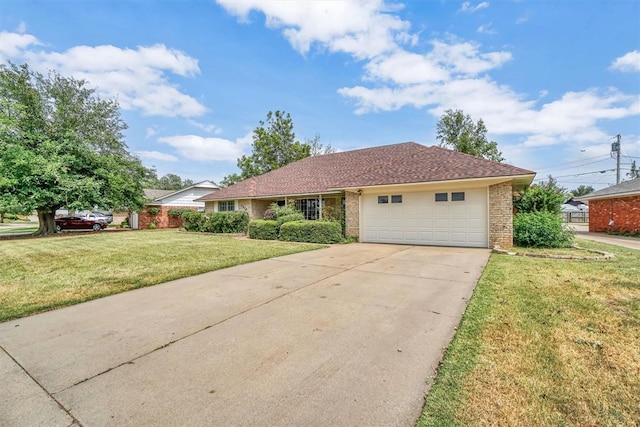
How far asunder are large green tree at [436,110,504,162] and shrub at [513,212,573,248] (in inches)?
718

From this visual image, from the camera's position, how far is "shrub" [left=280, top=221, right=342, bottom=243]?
43.4ft

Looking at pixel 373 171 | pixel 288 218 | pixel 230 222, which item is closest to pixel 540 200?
pixel 373 171

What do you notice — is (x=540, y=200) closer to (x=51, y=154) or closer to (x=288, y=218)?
(x=288, y=218)

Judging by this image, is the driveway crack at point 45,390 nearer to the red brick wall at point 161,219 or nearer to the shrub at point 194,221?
the shrub at point 194,221

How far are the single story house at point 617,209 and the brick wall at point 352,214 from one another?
15307mm

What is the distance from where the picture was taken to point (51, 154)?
17672mm

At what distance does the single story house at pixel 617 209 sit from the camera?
53.3 ft

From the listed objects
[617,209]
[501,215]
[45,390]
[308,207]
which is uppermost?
[308,207]

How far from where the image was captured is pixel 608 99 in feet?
63.6

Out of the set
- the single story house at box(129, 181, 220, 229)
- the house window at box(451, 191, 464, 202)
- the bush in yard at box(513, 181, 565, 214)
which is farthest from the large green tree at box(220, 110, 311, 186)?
the bush in yard at box(513, 181, 565, 214)

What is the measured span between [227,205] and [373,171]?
11.8 metres

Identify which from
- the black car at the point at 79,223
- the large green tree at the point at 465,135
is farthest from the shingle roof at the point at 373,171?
the large green tree at the point at 465,135

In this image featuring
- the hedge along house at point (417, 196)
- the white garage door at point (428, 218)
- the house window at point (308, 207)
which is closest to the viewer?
the hedge along house at point (417, 196)

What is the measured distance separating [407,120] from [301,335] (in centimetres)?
2072
